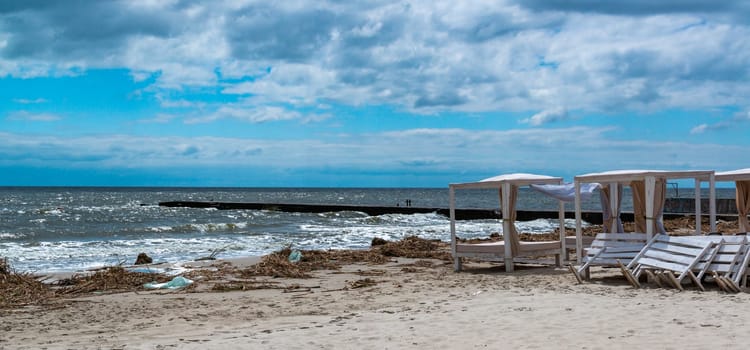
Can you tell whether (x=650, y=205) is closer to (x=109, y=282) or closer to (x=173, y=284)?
(x=173, y=284)

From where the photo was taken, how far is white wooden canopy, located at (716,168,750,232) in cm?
1609

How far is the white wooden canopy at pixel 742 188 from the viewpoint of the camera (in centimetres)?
1609

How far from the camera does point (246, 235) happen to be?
28.8 meters

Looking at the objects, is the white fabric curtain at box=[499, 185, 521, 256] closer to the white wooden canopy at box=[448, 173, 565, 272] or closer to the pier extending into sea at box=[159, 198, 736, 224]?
the white wooden canopy at box=[448, 173, 565, 272]

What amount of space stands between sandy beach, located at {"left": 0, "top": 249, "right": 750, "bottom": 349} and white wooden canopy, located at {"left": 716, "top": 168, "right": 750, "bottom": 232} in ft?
→ 15.8

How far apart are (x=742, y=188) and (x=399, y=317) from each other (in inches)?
432

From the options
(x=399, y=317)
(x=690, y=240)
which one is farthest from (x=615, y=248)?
(x=399, y=317)

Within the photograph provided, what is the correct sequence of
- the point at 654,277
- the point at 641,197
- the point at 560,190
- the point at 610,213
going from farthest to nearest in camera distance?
the point at 610,213, the point at 560,190, the point at 641,197, the point at 654,277

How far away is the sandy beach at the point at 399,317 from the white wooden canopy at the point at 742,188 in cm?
482

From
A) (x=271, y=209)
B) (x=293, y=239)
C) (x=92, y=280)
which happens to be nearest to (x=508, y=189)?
(x=92, y=280)

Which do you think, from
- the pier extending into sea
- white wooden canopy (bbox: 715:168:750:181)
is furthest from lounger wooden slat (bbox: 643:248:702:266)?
the pier extending into sea

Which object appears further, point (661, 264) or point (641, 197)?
point (641, 197)

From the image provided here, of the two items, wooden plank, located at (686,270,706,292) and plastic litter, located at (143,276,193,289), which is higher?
wooden plank, located at (686,270,706,292)

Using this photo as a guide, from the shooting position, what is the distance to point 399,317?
357 inches
